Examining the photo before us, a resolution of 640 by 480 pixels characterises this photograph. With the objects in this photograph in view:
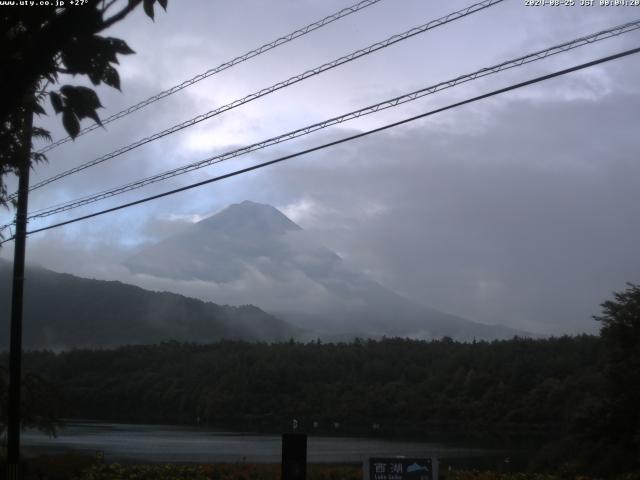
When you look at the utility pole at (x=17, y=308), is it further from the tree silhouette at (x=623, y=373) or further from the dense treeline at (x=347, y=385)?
the dense treeline at (x=347, y=385)

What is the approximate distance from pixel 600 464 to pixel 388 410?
44561 millimetres

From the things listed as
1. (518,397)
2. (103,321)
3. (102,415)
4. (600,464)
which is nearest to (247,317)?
(103,321)

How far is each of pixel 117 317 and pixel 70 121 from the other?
145312 millimetres

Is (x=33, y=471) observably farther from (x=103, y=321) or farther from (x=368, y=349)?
(x=103, y=321)

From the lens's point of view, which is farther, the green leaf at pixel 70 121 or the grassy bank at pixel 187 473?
the grassy bank at pixel 187 473

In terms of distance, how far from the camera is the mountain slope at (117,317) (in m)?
123

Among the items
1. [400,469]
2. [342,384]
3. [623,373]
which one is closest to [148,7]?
[400,469]

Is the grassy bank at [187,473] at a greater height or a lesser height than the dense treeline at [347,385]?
lesser

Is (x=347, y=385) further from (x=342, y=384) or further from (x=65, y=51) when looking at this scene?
(x=65, y=51)

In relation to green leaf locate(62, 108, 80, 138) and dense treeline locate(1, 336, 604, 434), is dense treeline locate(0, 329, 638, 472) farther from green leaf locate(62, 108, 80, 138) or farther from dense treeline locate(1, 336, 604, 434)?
green leaf locate(62, 108, 80, 138)

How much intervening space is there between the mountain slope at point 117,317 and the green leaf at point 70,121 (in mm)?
110407

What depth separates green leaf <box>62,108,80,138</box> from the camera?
4762 millimetres

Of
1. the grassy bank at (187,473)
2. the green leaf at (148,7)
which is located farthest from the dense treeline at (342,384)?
the green leaf at (148,7)

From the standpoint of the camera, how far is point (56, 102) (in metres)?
4.76
